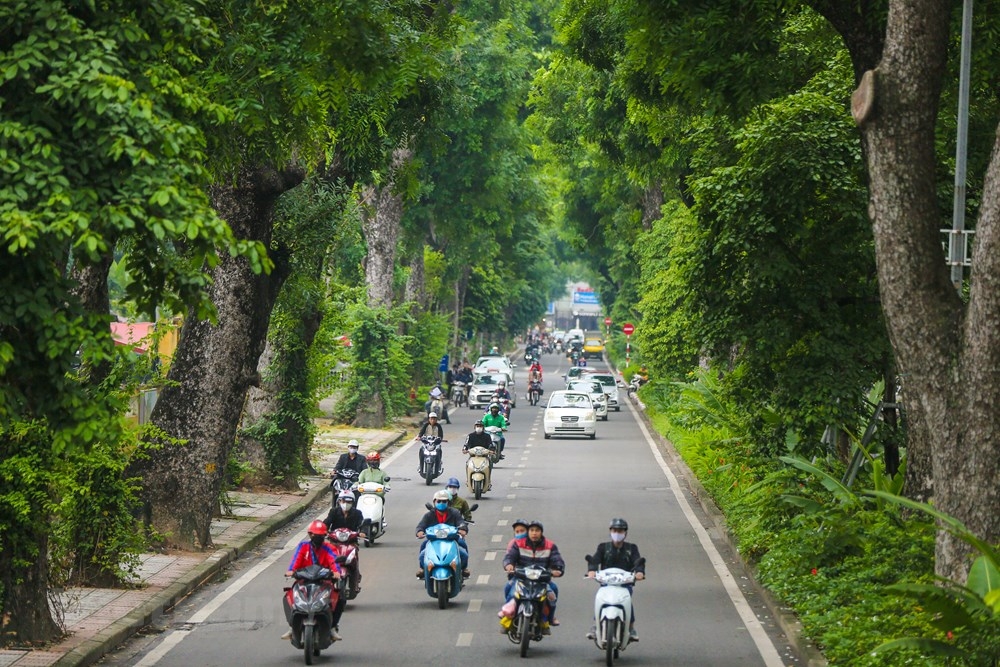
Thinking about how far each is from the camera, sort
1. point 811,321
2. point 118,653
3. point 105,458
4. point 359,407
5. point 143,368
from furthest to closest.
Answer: point 359,407, point 811,321, point 143,368, point 105,458, point 118,653

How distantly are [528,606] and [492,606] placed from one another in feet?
9.07

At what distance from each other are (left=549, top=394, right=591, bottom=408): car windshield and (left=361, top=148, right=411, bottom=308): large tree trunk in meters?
6.16

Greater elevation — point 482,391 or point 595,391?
point 595,391

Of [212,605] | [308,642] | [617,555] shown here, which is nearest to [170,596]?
[212,605]

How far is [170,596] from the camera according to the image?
51.4ft

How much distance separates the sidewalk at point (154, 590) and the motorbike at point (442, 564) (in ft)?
9.26

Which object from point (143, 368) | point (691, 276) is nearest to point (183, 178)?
point (143, 368)

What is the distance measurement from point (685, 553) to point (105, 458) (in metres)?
8.78

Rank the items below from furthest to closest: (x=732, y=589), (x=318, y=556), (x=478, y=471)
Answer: (x=478, y=471)
(x=732, y=589)
(x=318, y=556)

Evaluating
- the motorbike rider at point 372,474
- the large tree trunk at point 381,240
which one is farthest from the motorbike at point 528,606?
the large tree trunk at point 381,240

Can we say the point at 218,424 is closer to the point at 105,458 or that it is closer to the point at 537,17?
the point at 105,458

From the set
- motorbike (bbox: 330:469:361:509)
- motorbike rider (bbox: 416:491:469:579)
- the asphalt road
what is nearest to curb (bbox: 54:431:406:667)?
the asphalt road

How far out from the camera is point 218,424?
774 inches

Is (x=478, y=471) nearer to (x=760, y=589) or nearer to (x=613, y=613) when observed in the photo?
(x=760, y=589)
